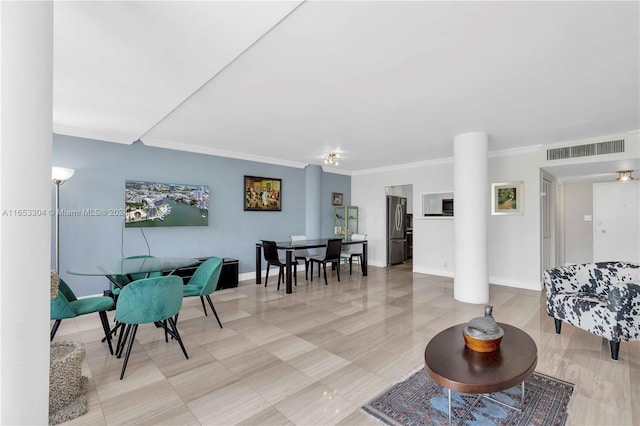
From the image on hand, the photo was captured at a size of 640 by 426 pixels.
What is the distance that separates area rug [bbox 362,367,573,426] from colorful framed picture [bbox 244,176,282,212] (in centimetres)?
469

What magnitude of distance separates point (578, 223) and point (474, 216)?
15.4ft

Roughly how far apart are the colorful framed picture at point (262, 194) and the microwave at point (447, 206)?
3.86 meters

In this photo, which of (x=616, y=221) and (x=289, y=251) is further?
(x=616, y=221)

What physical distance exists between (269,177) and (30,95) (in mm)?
5410

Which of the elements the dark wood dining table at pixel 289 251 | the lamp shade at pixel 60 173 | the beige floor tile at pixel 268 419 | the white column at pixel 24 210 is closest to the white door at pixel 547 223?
the dark wood dining table at pixel 289 251

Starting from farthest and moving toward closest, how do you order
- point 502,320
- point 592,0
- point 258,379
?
point 502,320 < point 258,379 < point 592,0

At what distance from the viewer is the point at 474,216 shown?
4566 mm

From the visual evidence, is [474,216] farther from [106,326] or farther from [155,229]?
[155,229]

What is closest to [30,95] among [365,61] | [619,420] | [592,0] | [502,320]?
[365,61]

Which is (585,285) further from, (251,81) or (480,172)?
(251,81)

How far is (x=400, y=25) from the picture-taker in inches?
78.9

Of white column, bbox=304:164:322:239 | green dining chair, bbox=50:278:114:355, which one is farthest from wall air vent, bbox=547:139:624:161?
green dining chair, bbox=50:278:114:355

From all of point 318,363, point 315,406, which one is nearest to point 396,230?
point 318,363

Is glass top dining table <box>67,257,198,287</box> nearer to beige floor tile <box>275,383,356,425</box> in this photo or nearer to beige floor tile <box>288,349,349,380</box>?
beige floor tile <box>288,349,349,380</box>
